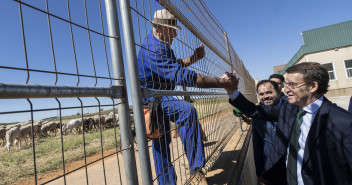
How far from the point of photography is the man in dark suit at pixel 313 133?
1.59 metres

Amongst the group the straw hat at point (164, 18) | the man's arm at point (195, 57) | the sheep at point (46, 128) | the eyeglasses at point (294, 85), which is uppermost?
the straw hat at point (164, 18)

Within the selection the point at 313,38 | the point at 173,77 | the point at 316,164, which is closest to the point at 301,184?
the point at 316,164

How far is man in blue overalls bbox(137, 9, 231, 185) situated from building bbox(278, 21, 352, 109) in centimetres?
2343

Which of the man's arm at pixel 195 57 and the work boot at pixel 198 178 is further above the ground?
the man's arm at pixel 195 57

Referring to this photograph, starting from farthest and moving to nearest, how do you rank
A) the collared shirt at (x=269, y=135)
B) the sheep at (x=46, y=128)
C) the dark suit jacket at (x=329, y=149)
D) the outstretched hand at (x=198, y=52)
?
the sheep at (x=46, y=128)
the collared shirt at (x=269, y=135)
the outstretched hand at (x=198, y=52)
the dark suit jacket at (x=329, y=149)

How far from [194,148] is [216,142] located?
98cm

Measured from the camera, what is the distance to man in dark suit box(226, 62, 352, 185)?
62.6 inches

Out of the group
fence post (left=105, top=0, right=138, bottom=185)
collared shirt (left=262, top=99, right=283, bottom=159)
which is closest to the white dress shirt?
collared shirt (left=262, top=99, right=283, bottom=159)

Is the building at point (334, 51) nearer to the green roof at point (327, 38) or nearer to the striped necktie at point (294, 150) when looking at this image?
the green roof at point (327, 38)

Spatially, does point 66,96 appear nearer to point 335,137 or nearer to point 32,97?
point 32,97

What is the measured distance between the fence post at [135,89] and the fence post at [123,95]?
5 centimetres

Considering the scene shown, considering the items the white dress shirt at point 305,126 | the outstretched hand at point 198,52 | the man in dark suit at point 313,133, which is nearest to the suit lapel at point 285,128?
the man in dark suit at point 313,133

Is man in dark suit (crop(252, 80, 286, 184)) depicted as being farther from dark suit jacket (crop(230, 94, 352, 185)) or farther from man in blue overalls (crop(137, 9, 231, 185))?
man in blue overalls (crop(137, 9, 231, 185))

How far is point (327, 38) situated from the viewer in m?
21.3
